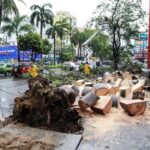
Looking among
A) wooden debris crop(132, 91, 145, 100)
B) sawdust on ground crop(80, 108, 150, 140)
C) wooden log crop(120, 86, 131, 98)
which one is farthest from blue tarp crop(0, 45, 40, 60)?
sawdust on ground crop(80, 108, 150, 140)

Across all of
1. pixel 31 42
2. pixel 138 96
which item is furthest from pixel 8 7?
pixel 138 96

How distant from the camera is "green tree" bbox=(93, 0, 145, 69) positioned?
115 ft

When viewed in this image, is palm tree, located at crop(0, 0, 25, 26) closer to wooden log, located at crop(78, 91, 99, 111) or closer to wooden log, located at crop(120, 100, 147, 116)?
wooden log, located at crop(78, 91, 99, 111)

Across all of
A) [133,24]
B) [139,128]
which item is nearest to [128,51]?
[133,24]

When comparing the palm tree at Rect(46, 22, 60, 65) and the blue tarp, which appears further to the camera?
the palm tree at Rect(46, 22, 60, 65)

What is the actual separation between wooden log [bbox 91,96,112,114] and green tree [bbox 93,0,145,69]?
79.4 feet

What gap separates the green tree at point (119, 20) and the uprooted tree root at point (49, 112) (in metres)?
26.3

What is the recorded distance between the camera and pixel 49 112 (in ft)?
31.7

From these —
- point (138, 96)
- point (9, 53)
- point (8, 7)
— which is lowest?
point (138, 96)

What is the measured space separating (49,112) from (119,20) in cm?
2724

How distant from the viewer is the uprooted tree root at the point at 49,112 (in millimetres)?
9602

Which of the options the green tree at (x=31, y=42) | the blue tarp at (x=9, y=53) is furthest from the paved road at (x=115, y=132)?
the blue tarp at (x=9, y=53)

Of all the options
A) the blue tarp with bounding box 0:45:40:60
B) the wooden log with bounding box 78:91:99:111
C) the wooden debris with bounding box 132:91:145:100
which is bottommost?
the wooden debris with bounding box 132:91:145:100

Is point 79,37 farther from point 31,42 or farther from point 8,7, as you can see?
point 8,7
